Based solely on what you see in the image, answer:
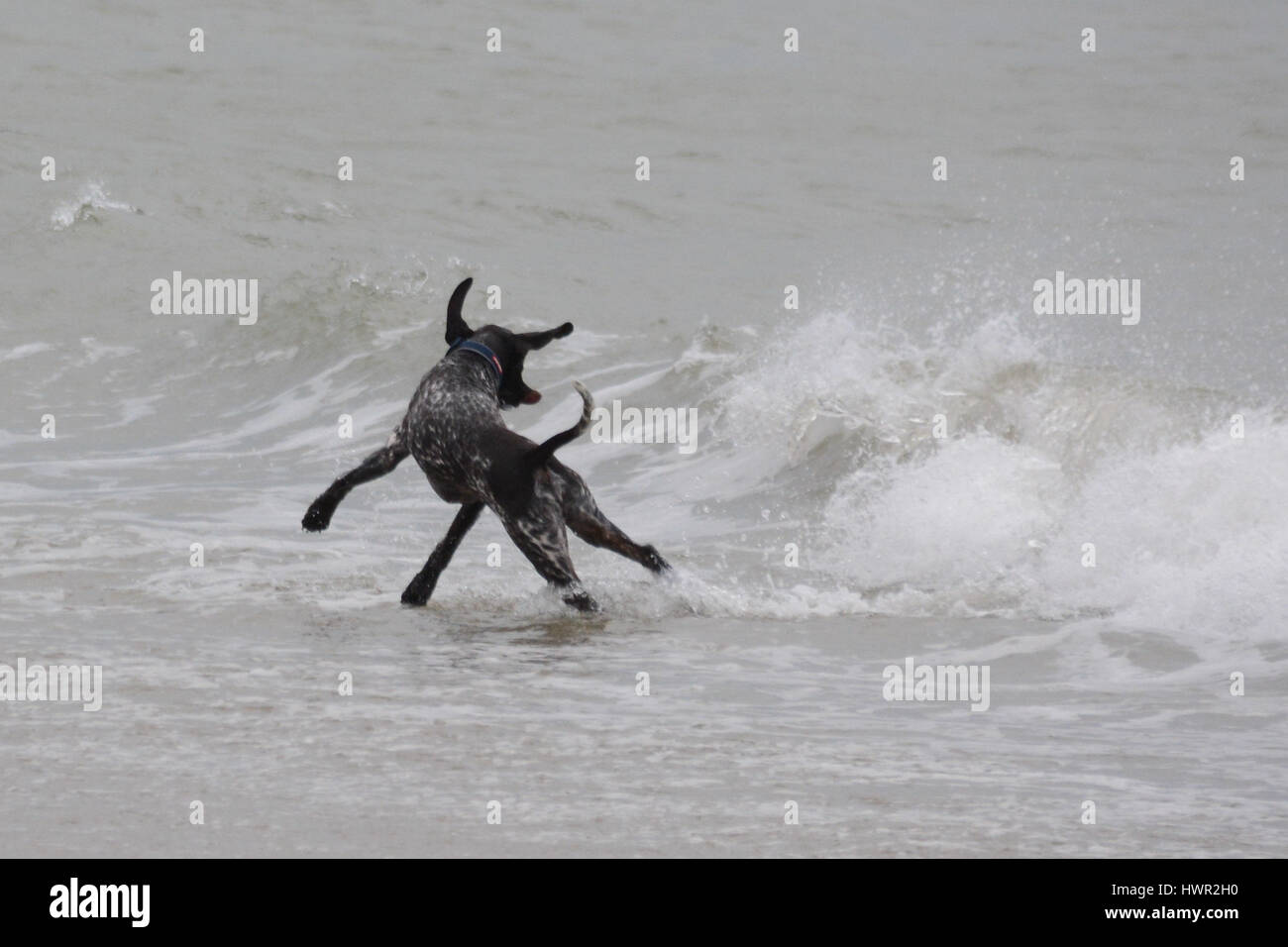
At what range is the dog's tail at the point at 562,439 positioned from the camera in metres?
7.55

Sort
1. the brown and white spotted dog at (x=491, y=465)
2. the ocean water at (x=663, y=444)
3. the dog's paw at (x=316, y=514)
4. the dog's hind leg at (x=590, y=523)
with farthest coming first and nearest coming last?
the dog's paw at (x=316, y=514) → the dog's hind leg at (x=590, y=523) → the brown and white spotted dog at (x=491, y=465) → the ocean water at (x=663, y=444)

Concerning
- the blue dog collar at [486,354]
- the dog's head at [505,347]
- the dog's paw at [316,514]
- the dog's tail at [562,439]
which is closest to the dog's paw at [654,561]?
the dog's tail at [562,439]

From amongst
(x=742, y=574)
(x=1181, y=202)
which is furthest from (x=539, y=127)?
(x=742, y=574)

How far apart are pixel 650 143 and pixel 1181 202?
742 centimetres

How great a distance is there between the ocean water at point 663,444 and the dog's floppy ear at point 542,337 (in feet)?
3.87

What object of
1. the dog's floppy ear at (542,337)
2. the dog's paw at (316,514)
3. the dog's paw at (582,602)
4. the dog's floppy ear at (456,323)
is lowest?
the dog's paw at (582,602)

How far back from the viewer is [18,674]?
6469 millimetres

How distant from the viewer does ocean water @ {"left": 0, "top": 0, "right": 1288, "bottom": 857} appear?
207 inches

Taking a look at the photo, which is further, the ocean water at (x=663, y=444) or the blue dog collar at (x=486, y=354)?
the blue dog collar at (x=486, y=354)

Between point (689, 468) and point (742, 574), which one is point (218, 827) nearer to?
point (742, 574)

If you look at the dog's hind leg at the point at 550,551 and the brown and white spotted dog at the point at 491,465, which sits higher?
the brown and white spotted dog at the point at 491,465

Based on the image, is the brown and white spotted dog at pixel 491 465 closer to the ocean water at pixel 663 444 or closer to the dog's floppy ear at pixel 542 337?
the dog's floppy ear at pixel 542 337

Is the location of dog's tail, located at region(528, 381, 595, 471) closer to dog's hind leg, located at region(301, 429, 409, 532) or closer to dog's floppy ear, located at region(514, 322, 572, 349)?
dog's floppy ear, located at region(514, 322, 572, 349)

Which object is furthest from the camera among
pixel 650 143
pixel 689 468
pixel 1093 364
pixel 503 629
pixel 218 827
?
pixel 650 143
